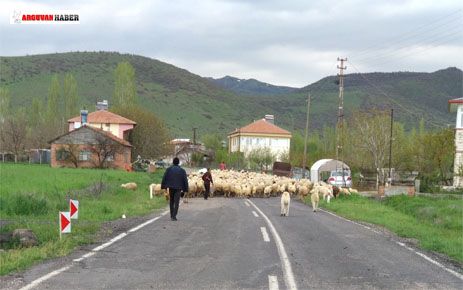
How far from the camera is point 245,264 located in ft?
31.5

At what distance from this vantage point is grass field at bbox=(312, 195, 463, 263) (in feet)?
45.1

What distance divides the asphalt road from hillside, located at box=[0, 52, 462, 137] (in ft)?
358

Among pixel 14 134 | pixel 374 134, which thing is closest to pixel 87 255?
pixel 374 134

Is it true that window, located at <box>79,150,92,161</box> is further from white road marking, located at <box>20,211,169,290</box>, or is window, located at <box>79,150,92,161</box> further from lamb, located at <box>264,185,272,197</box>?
white road marking, located at <box>20,211,169,290</box>

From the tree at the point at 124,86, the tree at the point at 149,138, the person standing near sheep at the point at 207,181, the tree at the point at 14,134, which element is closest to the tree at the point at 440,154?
the person standing near sheep at the point at 207,181

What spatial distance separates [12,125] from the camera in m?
76.7

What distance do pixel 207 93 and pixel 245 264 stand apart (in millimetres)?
144273

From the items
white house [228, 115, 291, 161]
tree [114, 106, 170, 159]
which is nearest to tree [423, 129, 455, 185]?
tree [114, 106, 170, 159]

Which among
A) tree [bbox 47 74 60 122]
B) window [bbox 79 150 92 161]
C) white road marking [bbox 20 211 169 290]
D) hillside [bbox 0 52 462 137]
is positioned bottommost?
white road marking [bbox 20 211 169 290]

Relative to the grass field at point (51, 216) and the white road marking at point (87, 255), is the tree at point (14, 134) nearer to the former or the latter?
the grass field at point (51, 216)

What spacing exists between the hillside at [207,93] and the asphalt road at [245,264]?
109m

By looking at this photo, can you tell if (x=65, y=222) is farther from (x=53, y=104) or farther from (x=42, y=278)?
(x=53, y=104)

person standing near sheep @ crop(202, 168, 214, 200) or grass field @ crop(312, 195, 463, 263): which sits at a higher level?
person standing near sheep @ crop(202, 168, 214, 200)

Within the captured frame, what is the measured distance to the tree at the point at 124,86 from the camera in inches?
3383
